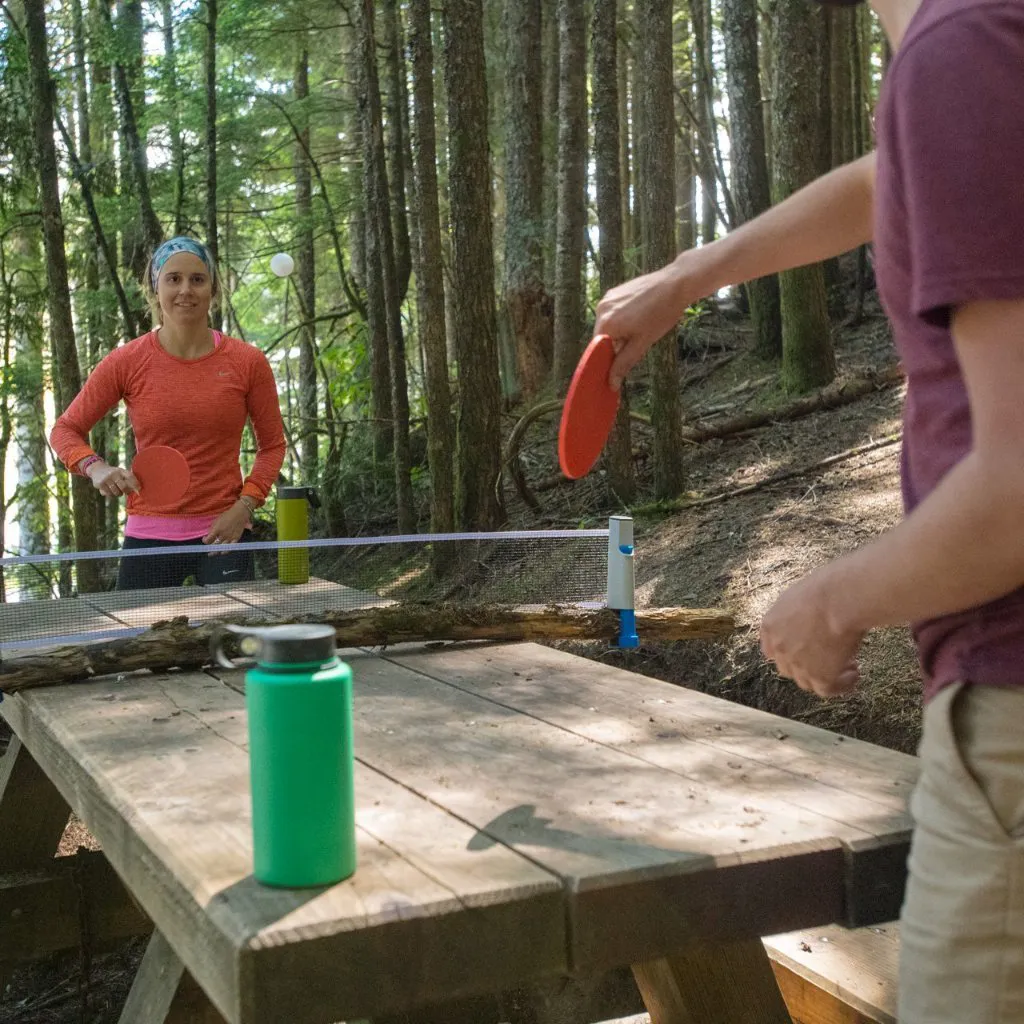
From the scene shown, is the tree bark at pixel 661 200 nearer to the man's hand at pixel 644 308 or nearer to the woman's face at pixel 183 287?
the woman's face at pixel 183 287

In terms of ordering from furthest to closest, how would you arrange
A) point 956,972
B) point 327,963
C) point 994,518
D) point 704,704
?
point 704,704 → point 327,963 → point 956,972 → point 994,518

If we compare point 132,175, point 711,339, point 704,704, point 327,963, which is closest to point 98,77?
point 132,175

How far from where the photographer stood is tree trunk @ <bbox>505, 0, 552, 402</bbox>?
14.9 metres

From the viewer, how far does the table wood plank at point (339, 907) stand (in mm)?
1763

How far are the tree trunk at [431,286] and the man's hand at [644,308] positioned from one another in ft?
26.8

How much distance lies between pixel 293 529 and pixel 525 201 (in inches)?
403

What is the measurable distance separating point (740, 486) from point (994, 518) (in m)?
8.60

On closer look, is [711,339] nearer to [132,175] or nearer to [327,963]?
[132,175]

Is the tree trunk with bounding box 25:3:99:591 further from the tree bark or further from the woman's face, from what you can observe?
the woman's face

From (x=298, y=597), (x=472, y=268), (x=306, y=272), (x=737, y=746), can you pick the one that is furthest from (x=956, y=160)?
(x=306, y=272)

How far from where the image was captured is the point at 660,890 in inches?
78.9

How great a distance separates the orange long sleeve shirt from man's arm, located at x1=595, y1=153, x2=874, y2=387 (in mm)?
3738

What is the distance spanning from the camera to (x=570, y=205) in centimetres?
1333

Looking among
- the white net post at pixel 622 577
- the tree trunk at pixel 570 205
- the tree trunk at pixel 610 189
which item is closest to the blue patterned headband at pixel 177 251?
the white net post at pixel 622 577
